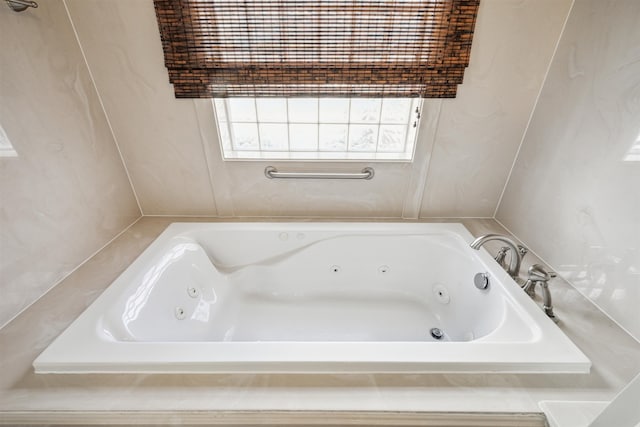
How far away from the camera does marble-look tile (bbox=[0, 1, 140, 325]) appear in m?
0.96

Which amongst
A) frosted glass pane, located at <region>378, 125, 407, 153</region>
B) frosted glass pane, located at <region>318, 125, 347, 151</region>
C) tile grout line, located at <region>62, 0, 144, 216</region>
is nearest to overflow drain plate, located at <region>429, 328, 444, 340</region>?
frosted glass pane, located at <region>378, 125, 407, 153</region>

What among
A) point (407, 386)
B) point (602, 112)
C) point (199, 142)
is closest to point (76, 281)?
point (199, 142)

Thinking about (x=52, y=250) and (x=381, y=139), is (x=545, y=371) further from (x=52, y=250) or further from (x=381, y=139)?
(x=52, y=250)

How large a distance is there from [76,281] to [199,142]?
0.88 metres

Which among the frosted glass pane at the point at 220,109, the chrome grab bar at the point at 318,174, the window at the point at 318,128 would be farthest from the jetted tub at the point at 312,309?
the frosted glass pane at the point at 220,109

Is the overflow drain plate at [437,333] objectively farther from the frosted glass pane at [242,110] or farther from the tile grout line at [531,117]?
the frosted glass pane at [242,110]

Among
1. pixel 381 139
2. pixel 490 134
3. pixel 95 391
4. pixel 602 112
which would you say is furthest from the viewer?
pixel 381 139

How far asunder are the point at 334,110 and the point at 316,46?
14.3 inches

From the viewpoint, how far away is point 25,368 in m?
0.81

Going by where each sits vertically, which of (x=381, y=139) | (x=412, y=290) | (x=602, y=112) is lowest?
(x=412, y=290)

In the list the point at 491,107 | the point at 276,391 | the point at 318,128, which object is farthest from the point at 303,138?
the point at 276,391

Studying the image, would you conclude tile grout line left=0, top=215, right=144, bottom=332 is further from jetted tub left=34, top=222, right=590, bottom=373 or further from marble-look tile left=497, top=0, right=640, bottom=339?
marble-look tile left=497, top=0, right=640, bottom=339

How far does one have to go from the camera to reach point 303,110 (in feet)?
5.08

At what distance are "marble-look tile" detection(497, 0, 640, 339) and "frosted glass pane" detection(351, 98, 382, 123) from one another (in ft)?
2.73
